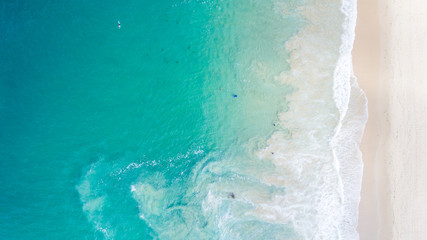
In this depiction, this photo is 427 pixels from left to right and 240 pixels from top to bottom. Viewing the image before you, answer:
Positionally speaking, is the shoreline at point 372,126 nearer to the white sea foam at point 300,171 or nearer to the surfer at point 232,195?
the white sea foam at point 300,171

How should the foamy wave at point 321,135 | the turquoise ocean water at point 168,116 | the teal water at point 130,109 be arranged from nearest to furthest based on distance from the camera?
the foamy wave at point 321,135 → the turquoise ocean water at point 168,116 → the teal water at point 130,109

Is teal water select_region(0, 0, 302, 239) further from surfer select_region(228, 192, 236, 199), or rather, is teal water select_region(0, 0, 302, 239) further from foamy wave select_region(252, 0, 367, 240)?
surfer select_region(228, 192, 236, 199)

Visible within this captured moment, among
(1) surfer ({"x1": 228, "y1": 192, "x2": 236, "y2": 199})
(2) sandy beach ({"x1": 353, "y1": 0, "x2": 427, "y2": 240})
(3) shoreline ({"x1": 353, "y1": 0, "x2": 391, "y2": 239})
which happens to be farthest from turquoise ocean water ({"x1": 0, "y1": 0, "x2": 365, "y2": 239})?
(2) sandy beach ({"x1": 353, "y1": 0, "x2": 427, "y2": 240})

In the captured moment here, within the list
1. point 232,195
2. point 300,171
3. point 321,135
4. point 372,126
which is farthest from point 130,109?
point 372,126

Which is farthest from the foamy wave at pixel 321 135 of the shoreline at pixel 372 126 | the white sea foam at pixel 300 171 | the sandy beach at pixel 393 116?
the sandy beach at pixel 393 116

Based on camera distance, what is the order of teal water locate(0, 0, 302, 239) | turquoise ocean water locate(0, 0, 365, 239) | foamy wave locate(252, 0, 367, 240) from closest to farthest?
foamy wave locate(252, 0, 367, 240)
turquoise ocean water locate(0, 0, 365, 239)
teal water locate(0, 0, 302, 239)

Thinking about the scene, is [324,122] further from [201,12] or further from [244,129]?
[201,12]
